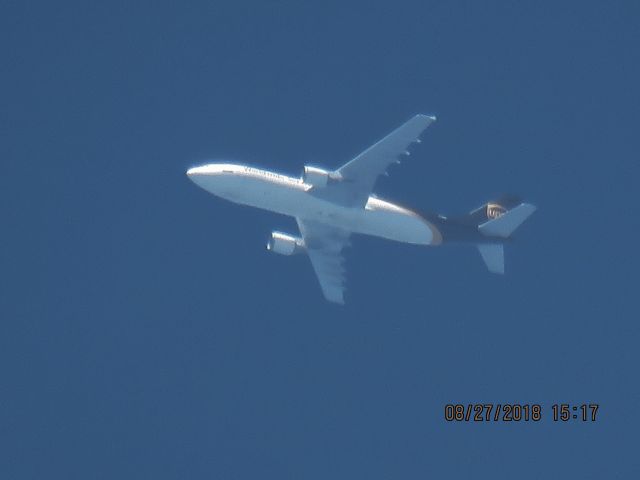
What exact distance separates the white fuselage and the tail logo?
722cm

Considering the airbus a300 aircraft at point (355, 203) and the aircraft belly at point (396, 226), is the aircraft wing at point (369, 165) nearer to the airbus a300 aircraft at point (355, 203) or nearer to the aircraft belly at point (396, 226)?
the airbus a300 aircraft at point (355, 203)

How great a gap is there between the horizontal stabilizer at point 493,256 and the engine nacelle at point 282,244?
13393 millimetres

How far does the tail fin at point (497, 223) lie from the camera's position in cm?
7825

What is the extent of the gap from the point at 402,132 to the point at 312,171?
643 centimetres

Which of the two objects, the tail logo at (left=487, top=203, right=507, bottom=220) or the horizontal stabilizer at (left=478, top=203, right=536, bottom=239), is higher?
the tail logo at (left=487, top=203, right=507, bottom=220)

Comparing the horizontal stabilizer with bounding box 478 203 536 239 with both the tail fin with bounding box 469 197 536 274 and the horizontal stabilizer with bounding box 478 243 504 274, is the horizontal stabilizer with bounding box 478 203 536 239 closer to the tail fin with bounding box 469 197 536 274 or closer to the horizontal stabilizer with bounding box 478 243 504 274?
the tail fin with bounding box 469 197 536 274

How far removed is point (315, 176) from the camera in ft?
241

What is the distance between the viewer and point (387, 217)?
7556 centimetres

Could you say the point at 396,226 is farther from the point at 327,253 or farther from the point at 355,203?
the point at 327,253

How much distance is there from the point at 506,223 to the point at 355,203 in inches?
455

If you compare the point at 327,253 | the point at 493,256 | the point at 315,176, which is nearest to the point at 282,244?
the point at 327,253

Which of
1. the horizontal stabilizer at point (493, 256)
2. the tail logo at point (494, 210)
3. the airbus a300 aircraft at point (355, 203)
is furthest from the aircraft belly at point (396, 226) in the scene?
the tail logo at point (494, 210)

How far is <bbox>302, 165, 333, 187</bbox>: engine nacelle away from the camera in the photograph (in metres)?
73.3

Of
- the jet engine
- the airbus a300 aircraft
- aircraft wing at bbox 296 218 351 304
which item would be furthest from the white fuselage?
aircraft wing at bbox 296 218 351 304
